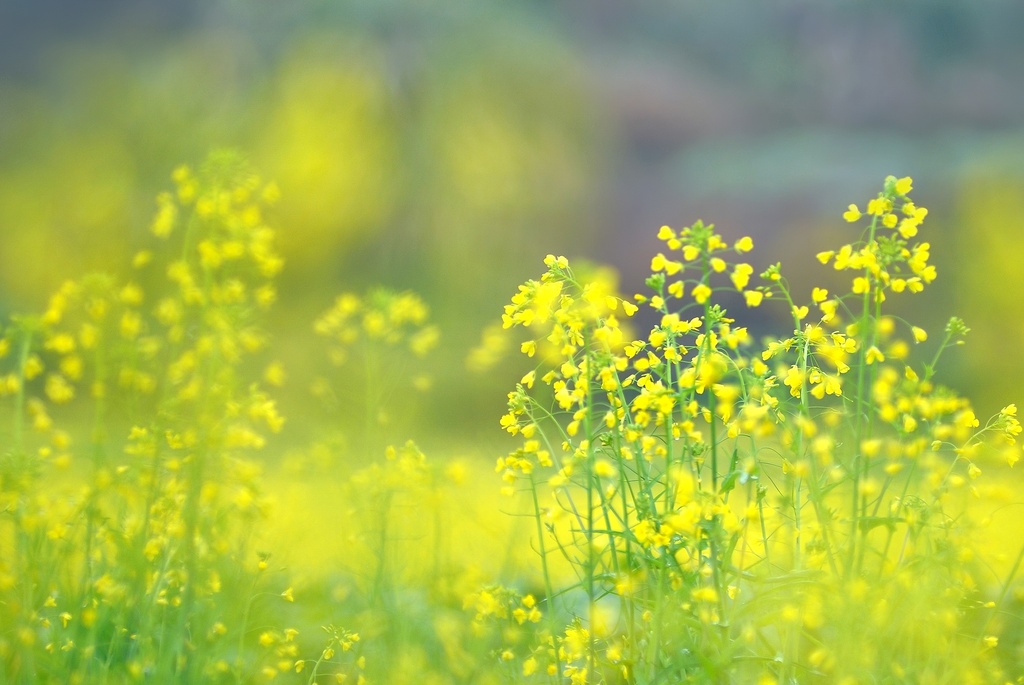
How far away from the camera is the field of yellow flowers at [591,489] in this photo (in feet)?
3.90

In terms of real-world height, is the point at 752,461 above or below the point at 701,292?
below

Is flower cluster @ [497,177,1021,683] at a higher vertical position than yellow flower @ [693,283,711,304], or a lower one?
lower

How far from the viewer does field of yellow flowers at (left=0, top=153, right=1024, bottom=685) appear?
1.19 metres

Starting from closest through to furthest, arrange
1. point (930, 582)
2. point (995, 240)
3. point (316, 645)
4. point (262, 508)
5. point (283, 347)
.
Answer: point (930, 582) → point (262, 508) → point (316, 645) → point (283, 347) → point (995, 240)

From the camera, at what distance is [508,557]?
175cm

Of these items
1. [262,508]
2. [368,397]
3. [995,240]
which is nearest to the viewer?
[262,508]

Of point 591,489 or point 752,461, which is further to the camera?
point 591,489

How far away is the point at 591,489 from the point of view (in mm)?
1279

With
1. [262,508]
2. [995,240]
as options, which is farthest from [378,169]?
[262,508]

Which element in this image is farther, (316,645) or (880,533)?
(316,645)

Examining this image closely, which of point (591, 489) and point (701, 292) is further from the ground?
point (701, 292)

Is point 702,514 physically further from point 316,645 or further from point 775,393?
point 316,645

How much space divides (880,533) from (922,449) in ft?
1.96

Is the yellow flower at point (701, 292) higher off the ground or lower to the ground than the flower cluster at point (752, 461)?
higher
